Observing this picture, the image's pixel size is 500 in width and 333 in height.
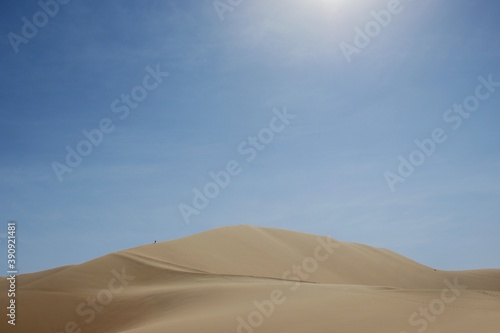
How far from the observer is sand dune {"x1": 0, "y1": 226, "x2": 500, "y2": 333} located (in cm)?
1227

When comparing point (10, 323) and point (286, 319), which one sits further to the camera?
point (10, 323)

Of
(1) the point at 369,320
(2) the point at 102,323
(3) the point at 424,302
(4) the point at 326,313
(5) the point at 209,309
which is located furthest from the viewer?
(2) the point at 102,323

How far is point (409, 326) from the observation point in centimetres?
1118

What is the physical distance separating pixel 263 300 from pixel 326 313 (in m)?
3.10

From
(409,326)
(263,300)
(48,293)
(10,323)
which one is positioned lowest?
(409,326)

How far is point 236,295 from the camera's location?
16938 millimetres

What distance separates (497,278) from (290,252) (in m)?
22.3

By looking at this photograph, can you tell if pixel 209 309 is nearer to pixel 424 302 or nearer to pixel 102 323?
pixel 102 323

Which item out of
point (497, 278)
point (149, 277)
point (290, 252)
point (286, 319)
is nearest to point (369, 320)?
point (286, 319)

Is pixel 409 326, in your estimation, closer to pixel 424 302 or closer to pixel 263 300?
pixel 424 302

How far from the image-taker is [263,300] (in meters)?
15.5

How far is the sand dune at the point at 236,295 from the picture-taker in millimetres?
12273

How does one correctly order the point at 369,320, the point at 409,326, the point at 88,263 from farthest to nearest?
the point at 88,263, the point at 369,320, the point at 409,326

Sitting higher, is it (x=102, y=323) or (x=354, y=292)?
(x=102, y=323)
